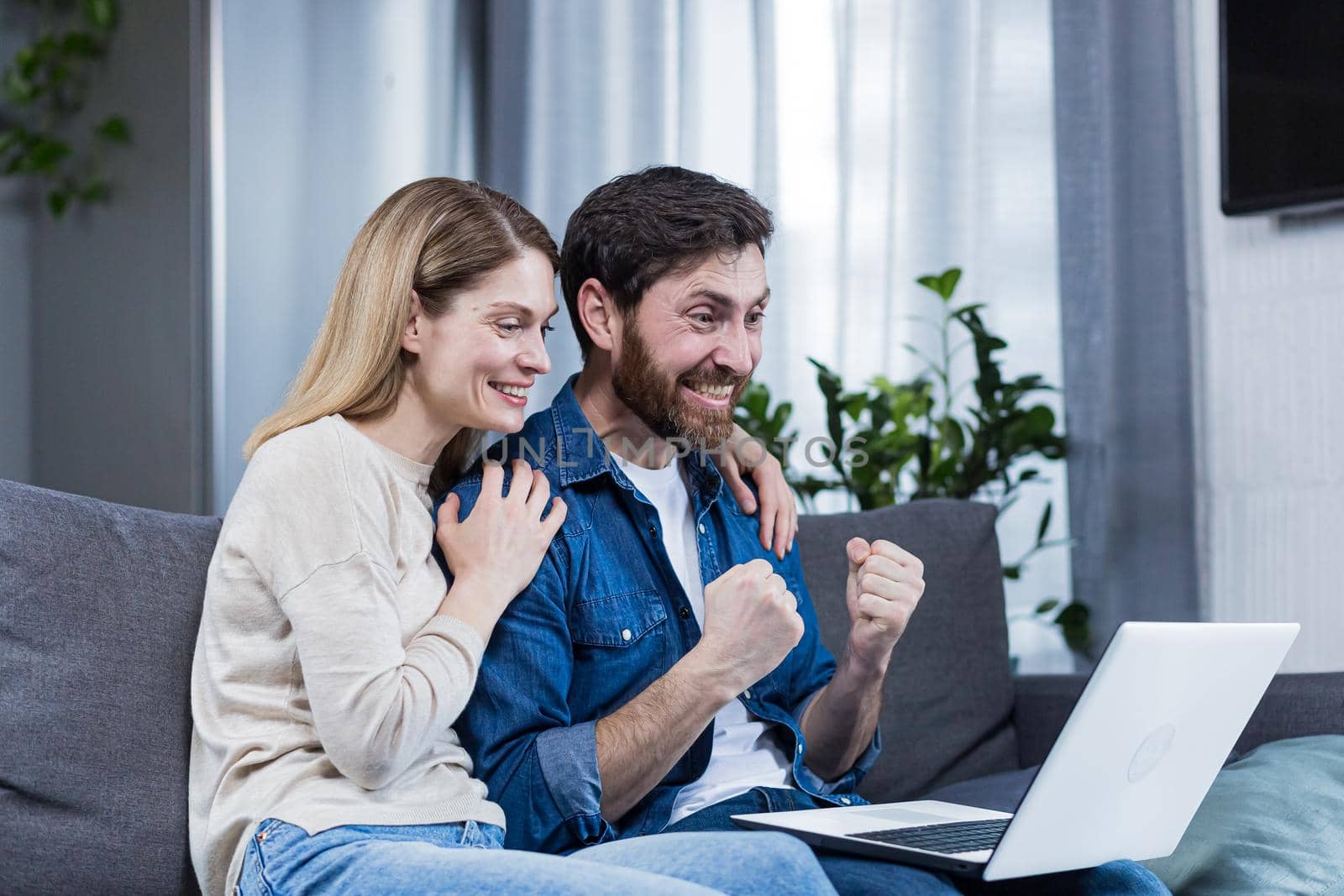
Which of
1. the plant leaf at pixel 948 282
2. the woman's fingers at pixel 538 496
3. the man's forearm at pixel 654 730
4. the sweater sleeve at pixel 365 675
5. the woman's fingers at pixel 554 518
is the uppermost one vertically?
the plant leaf at pixel 948 282

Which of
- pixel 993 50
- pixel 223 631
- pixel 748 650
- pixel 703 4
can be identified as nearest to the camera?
pixel 223 631

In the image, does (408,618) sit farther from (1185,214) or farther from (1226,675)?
(1185,214)

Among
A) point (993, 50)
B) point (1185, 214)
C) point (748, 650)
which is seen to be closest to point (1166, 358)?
point (1185, 214)

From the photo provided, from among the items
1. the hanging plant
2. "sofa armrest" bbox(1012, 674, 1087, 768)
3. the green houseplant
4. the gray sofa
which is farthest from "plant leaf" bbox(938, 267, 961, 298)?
the hanging plant

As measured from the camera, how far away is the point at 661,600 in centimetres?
142

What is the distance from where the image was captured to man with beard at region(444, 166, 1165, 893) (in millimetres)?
1253

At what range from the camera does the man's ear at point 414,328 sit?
1276 mm

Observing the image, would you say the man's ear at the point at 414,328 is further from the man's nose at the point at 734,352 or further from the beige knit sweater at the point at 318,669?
the man's nose at the point at 734,352

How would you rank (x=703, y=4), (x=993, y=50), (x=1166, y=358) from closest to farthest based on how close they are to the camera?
(x=1166, y=358)
(x=993, y=50)
(x=703, y=4)

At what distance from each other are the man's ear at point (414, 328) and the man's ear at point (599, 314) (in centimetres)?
27

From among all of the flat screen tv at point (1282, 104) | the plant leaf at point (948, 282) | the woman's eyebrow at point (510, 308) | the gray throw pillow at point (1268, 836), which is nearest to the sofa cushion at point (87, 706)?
the woman's eyebrow at point (510, 308)

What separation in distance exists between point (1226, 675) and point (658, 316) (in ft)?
2.29

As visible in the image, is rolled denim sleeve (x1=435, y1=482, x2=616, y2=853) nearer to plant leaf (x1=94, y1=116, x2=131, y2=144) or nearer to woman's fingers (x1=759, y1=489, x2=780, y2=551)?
woman's fingers (x1=759, y1=489, x2=780, y2=551)

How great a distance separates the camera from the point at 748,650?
125 centimetres
